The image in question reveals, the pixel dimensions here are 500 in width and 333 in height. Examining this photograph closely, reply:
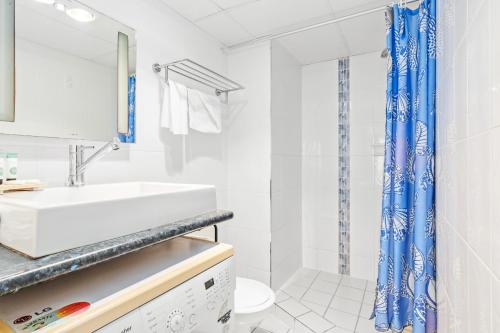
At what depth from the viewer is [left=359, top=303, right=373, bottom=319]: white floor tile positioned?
75.5 inches

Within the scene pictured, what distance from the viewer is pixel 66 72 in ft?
3.97

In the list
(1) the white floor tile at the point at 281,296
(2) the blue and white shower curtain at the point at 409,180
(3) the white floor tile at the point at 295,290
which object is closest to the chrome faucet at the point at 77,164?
(2) the blue and white shower curtain at the point at 409,180

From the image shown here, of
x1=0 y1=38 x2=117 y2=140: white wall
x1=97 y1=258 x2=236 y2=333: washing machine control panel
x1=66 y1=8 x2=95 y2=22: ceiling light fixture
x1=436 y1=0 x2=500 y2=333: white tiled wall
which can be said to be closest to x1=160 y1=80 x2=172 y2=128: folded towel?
x1=0 y1=38 x2=117 y2=140: white wall

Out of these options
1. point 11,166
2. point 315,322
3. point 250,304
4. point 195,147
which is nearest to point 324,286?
point 315,322

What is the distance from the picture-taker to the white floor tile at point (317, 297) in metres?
2.12

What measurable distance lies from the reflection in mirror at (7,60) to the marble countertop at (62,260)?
0.63 m

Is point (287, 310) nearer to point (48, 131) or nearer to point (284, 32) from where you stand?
point (48, 131)

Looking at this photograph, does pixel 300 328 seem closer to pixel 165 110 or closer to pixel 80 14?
pixel 165 110

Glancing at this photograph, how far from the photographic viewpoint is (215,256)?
95 centimetres

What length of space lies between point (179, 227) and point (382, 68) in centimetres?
238

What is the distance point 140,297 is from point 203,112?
142 cm

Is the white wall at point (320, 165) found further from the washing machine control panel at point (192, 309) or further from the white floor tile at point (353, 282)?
the washing machine control panel at point (192, 309)

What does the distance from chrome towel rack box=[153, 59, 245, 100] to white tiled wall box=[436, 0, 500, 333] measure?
130 cm

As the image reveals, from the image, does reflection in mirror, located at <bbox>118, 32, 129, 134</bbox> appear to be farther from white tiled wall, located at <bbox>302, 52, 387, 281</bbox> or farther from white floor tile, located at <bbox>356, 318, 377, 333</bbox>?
white floor tile, located at <bbox>356, 318, 377, 333</bbox>
